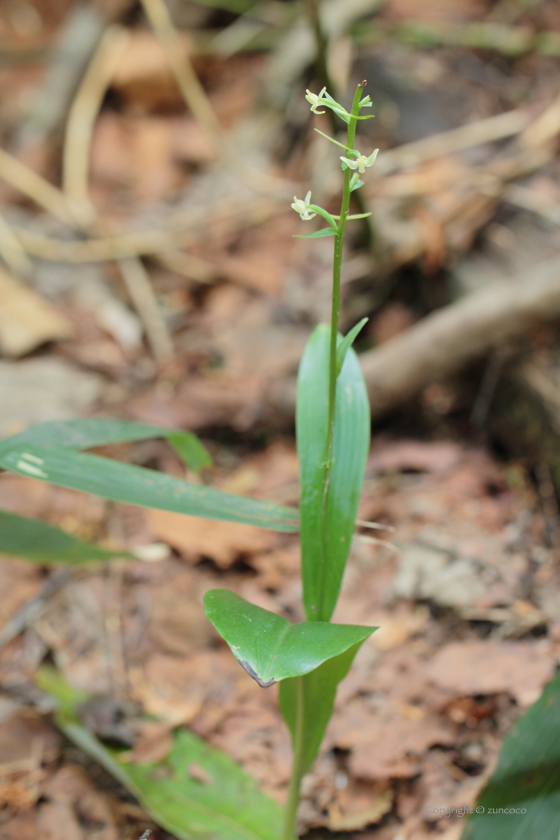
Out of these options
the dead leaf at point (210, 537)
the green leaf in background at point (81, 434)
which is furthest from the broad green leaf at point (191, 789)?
the green leaf in background at point (81, 434)

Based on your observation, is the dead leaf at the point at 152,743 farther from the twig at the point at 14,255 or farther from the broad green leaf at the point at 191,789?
the twig at the point at 14,255

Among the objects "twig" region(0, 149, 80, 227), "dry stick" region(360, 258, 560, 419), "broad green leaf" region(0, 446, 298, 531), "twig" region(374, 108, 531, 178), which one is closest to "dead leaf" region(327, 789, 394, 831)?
"broad green leaf" region(0, 446, 298, 531)

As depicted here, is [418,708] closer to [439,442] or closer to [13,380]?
[439,442]

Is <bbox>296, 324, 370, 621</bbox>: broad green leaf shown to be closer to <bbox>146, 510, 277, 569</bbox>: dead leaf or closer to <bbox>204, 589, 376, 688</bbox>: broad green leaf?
<bbox>204, 589, 376, 688</bbox>: broad green leaf

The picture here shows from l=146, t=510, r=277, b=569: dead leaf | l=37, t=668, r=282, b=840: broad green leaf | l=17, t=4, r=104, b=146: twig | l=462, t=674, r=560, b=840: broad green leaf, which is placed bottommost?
l=146, t=510, r=277, b=569: dead leaf

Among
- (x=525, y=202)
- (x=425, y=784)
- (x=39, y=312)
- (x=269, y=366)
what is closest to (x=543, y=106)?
(x=525, y=202)

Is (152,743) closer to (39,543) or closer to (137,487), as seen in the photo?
(39,543)
